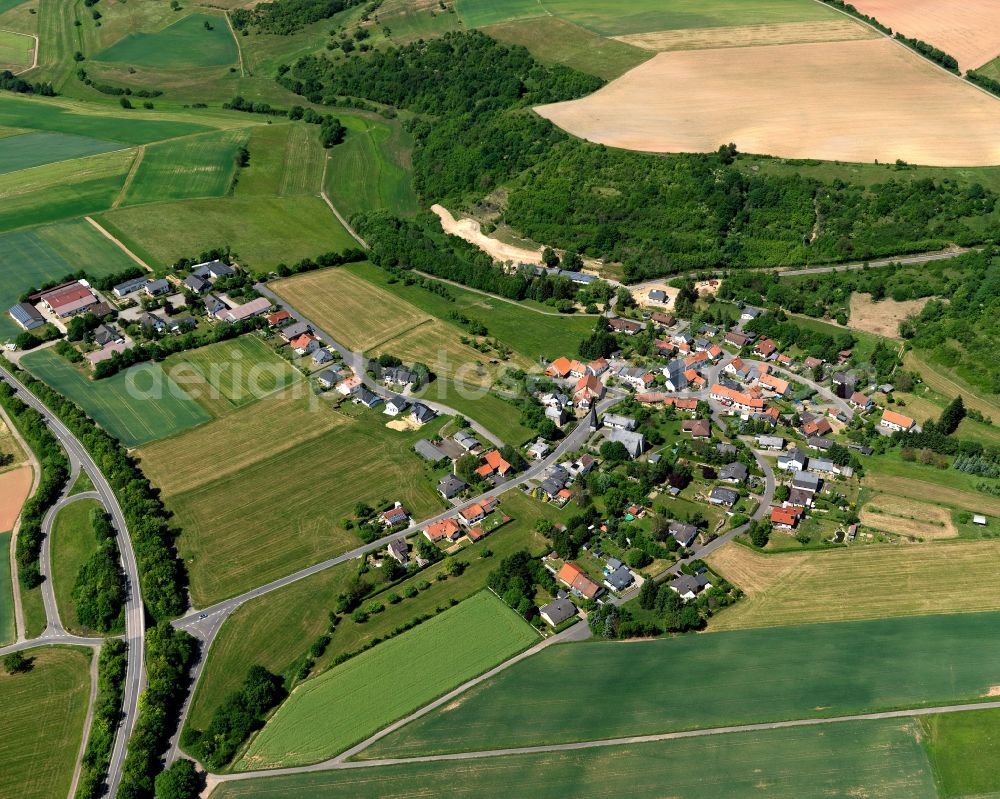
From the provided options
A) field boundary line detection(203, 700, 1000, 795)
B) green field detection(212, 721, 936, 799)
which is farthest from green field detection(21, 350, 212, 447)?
green field detection(212, 721, 936, 799)

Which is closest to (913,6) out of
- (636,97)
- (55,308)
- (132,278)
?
(636,97)

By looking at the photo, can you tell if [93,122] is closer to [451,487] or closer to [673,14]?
[673,14]

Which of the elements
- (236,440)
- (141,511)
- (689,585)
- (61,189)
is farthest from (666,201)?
(61,189)

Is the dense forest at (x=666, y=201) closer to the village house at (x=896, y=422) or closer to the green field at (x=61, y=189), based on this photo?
the village house at (x=896, y=422)

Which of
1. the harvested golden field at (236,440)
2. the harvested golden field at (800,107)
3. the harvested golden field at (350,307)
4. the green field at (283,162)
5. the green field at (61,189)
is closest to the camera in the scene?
the harvested golden field at (236,440)

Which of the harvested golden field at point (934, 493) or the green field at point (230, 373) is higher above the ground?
the green field at point (230, 373)

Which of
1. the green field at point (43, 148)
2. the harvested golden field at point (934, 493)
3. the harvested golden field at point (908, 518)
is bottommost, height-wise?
the harvested golden field at point (908, 518)

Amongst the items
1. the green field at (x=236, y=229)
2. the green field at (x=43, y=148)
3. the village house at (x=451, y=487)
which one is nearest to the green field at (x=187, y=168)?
the green field at (x=236, y=229)
